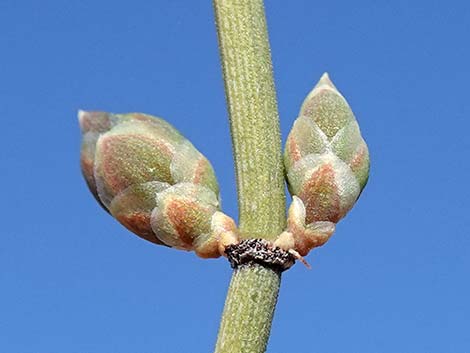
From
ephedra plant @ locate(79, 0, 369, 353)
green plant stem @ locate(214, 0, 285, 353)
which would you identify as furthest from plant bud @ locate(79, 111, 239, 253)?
green plant stem @ locate(214, 0, 285, 353)

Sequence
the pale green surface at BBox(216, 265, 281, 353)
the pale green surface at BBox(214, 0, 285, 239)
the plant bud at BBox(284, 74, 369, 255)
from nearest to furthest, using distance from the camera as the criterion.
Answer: the pale green surface at BBox(216, 265, 281, 353)
the pale green surface at BBox(214, 0, 285, 239)
the plant bud at BBox(284, 74, 369, 255)

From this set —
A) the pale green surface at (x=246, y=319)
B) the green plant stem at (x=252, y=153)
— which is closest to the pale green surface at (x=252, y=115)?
the green plant stem at (x=252, y=153)

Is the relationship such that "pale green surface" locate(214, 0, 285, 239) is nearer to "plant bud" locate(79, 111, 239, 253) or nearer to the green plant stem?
the green plant stem

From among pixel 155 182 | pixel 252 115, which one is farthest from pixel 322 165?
pixel 155 182

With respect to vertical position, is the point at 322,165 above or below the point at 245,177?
above

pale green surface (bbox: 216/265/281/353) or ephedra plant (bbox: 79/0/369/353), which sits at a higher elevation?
ephedra plant (bbox: 79/0/369/353)

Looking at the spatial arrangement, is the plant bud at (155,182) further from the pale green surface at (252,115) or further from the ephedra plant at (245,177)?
the pale green surface at (252,115)

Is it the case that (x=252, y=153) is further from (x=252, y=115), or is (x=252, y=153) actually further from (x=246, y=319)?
(x=246, y=319)

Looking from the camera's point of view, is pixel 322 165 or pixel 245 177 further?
pixel 322 165
